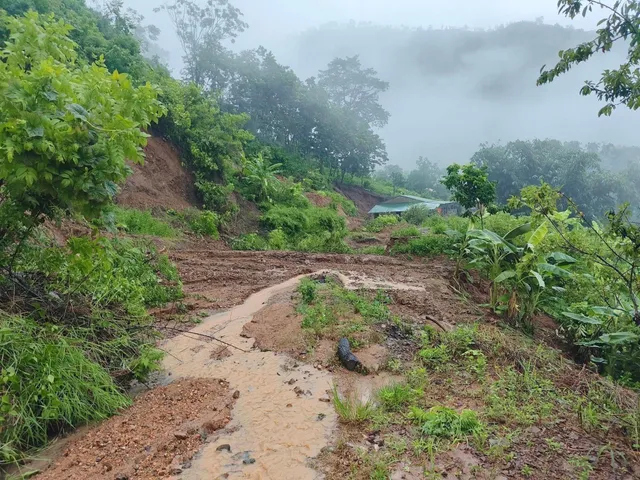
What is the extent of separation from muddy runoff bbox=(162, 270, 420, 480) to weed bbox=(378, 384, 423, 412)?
0.39 m

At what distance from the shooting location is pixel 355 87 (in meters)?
53.2

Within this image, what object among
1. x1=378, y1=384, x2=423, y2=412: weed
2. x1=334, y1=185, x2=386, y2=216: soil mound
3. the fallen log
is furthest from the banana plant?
x1=334, y1=185, x2=386, y2=216: soil mound

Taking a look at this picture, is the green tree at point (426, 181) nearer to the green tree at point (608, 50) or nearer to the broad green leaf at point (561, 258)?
the broad green leaf at point (561, 258)

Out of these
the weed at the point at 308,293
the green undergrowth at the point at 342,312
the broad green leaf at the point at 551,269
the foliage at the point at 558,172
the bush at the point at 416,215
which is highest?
the foliage at the point at 558,172

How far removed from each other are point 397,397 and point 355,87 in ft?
175

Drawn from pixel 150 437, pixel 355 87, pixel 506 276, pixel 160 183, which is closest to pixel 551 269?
pixel 506 276

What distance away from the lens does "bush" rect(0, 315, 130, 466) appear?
340 cm

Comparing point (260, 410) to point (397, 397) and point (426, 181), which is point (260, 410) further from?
point (426, 181)

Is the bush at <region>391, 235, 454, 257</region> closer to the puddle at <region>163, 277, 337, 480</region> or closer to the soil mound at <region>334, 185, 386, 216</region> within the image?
the puddle at <region>163, 277, 337, 480</region>

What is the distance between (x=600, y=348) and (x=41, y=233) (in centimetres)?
736

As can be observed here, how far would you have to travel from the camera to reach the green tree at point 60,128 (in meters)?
3.20

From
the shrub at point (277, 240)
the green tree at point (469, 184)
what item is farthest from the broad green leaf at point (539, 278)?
the shrub at point (277, 240)

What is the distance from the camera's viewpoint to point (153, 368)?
15.0 feet

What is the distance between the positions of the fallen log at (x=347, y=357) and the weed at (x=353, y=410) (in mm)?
772
